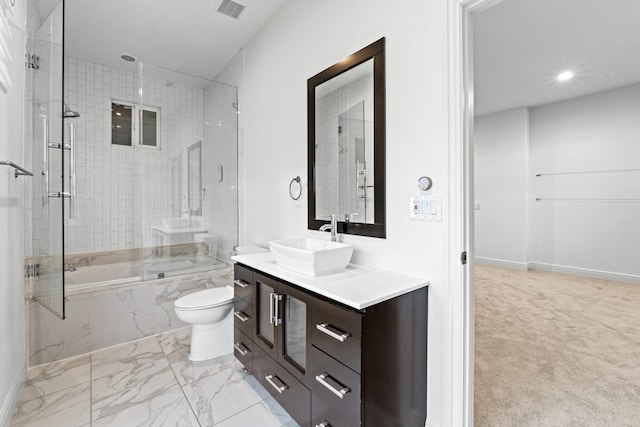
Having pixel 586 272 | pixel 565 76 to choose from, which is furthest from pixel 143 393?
pixel 586 272

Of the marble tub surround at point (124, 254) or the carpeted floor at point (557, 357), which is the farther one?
the marble tub surround at point (124, 254)

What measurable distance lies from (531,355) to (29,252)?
146 inches

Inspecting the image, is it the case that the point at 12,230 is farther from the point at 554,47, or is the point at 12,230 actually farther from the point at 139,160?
the point at 554,47

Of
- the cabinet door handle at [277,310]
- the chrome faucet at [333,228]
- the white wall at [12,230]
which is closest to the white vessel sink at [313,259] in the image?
the cabinet door handle at [277,310]

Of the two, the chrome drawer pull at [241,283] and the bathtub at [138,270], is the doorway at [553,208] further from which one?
the bathtub at [138,270]

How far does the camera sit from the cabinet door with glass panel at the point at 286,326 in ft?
4.73

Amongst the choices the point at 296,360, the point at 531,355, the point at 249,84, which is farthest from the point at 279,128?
the point at 531,355

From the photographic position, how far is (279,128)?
2.59m

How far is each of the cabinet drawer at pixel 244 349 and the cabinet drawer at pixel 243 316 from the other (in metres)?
0.05

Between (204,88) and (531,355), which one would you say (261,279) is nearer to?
(531,355)

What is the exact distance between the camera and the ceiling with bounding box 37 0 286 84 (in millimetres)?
2449

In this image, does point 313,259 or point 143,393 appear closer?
point 313,259

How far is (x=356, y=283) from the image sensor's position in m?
1.43

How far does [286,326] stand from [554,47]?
3685mm
